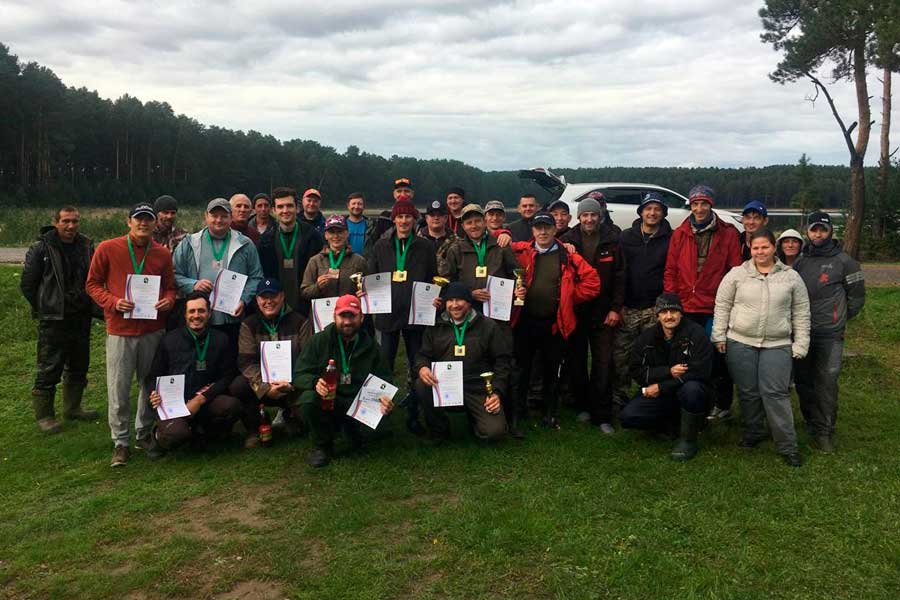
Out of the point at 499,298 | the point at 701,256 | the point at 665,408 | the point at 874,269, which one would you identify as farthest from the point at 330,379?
the point at 874,269

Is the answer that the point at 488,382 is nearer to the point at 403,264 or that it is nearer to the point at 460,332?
the point at 460,332

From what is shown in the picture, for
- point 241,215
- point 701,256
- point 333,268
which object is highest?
point 241,215

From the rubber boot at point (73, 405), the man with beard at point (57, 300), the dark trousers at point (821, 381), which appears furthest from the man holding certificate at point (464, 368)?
the rubber boot at point (73, 405)

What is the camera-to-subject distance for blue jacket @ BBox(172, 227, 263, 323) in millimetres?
5801

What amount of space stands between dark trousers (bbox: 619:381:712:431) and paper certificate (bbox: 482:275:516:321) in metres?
1.43

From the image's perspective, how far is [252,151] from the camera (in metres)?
63.2

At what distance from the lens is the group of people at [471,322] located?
535 centimetres

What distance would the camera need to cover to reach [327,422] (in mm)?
5340

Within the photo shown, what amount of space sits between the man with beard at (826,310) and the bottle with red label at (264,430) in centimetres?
499

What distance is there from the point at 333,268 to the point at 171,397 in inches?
72.2

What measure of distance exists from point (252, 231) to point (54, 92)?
4988cm

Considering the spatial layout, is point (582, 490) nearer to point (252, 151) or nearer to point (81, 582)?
point (81, 582)

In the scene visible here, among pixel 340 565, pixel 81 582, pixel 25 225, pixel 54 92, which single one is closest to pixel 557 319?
pixel 340 565

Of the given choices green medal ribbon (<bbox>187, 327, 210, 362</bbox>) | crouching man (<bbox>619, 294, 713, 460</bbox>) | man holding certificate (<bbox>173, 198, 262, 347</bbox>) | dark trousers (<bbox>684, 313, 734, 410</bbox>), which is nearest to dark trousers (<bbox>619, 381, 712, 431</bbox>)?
crouching man (<bbox>619, 294, 713, 460</bbox>)
